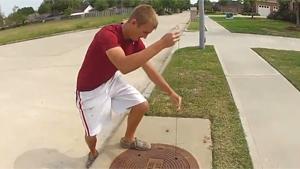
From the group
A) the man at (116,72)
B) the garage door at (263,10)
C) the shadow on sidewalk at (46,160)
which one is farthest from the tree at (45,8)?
the man at (116,72)

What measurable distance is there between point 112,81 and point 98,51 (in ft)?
1.75

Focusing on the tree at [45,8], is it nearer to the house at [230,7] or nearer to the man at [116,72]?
the house at [230,7]

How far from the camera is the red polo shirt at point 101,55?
11.6ft

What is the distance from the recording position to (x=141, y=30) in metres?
3.53

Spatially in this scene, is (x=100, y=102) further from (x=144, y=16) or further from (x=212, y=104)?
(x=212, y=104)

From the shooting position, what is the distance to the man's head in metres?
3.46

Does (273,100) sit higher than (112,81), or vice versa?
(112,81)

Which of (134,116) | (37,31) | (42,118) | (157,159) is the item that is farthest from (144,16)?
(37,31)

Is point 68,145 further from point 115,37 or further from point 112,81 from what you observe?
point 115,37

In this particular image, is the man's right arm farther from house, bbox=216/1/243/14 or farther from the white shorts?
house, bbox=216/1/243/14

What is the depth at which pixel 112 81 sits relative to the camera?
4129 millimetres

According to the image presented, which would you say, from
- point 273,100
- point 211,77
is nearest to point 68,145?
point 273,100

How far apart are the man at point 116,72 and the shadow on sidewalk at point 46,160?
17 cm

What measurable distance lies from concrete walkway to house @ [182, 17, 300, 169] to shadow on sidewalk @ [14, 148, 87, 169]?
5.88 feet
